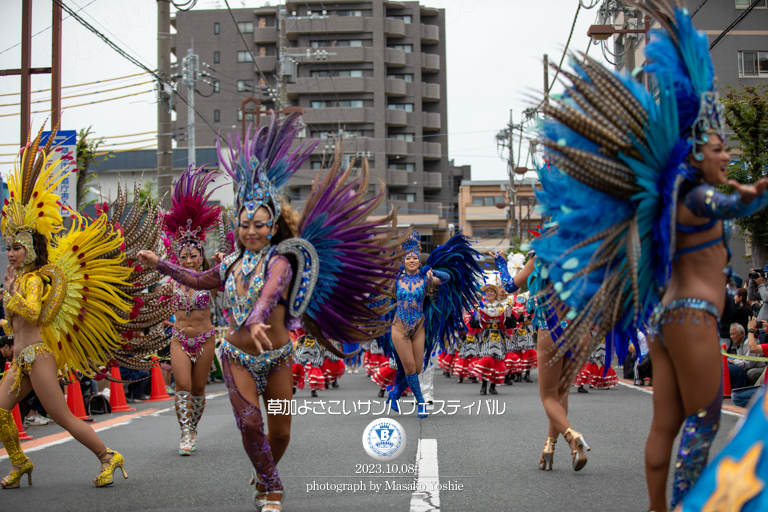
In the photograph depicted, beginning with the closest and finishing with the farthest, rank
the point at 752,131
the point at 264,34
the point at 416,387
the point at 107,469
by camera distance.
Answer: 1. the point at 107,469
2. the point at 416,387
3. the point at 752,131
4. the point at 264,34

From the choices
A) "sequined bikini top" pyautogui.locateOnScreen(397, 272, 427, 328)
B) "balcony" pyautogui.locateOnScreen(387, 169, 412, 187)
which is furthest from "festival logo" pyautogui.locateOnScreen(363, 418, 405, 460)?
"balcony" pyautogui.locateOnScreen(387, 169, 412, 187)

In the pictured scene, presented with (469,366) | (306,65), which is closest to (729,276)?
(469,366)

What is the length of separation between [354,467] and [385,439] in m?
0.53

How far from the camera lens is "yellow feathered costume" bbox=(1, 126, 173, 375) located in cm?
595

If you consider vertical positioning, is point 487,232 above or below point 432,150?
below

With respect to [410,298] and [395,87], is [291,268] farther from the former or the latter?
[395,87]

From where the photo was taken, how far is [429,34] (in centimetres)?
6259

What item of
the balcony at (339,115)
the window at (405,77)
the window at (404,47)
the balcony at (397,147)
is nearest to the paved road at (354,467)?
the balcony at (339,115)

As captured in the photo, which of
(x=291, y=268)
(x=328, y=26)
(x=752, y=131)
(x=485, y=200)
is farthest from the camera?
(x=485, y=200)

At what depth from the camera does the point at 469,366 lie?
49.2 ft

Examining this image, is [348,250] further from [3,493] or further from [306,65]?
[306,65]

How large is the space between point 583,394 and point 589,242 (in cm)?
899

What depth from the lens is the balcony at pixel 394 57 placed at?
6044 cm

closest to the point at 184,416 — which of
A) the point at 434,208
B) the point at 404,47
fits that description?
the point at 434,208
